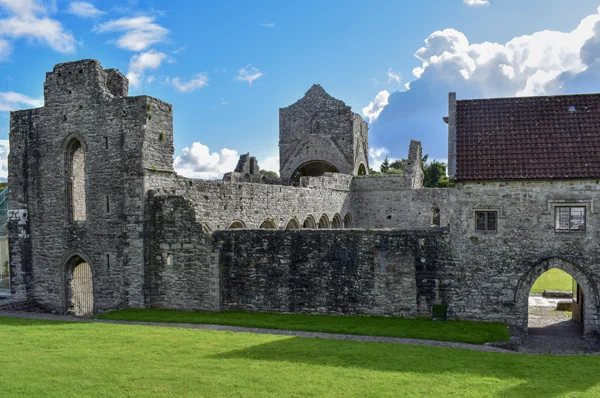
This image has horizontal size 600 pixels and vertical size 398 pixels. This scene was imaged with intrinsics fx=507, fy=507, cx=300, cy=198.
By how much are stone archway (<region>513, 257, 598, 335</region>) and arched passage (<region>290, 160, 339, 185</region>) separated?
2596 cm

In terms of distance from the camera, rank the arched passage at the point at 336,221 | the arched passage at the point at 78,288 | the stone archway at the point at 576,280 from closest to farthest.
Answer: the stone archway at the point at 576,280
the arched passage at the point at 78,288
the arched passage at the point at 336,221

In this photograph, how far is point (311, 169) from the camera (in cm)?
4556

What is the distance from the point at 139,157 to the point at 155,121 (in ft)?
5.30

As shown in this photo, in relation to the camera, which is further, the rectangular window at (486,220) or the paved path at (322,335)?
the rectangular window at (486,220)

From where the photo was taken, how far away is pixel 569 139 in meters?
16.8

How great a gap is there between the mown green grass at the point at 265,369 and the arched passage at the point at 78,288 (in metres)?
6.81

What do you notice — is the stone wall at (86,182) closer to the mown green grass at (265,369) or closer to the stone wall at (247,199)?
the stone wall at (247,199)

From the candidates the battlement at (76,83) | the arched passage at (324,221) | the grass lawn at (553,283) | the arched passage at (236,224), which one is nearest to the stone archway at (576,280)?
the grass lawn at (553,283)

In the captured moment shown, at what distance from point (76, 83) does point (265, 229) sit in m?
10.2

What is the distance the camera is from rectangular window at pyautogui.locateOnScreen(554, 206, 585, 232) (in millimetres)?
15875

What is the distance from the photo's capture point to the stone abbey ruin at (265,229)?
53.1 ft

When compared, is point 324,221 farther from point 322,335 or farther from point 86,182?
point 322,335

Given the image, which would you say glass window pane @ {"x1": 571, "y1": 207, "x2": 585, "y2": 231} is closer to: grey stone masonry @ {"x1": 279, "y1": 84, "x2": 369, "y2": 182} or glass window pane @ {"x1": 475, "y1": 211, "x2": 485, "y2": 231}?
glass window pane @ {"x1": 475, "y1": 211, "x2": 485, "y2": 231}

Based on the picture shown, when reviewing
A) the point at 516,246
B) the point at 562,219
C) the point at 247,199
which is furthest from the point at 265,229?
the point at 562,219
